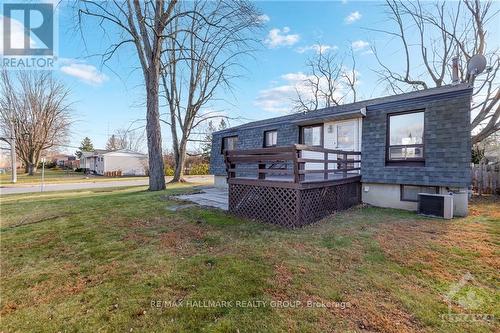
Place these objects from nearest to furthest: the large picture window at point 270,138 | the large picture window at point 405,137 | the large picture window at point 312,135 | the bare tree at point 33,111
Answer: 1. the large picture window at point 405,137
2. the large picture window at point 312,135
3. the large picture window at point 270,138
4. the bare tree at point 33,111

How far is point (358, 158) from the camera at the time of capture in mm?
8352

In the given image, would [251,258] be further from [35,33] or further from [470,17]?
[470,17]

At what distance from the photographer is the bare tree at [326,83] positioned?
21.4m

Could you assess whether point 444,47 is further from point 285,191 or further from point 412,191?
point 285,191

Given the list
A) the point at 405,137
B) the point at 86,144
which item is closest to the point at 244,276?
the point at 405,137

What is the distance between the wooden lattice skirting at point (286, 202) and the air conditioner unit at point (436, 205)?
6.47 feet

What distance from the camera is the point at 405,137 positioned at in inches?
286

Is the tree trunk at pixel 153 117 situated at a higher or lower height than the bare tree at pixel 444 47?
lower

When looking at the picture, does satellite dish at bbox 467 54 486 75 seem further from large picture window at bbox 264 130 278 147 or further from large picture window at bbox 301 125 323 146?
large picture window at bbox 264 130 278 147

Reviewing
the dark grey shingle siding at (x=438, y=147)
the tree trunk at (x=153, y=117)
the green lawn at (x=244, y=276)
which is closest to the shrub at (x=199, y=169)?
the tree trunk at (x=153, y=117)

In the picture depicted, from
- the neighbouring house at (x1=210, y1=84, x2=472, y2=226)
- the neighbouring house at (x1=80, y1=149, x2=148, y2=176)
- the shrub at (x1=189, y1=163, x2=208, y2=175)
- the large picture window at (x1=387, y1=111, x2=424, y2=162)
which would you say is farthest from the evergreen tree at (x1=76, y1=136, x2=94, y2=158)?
the large picture window at (x1=387, y1=111, x2=424, y2=162)

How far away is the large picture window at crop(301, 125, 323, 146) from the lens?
31.7ft

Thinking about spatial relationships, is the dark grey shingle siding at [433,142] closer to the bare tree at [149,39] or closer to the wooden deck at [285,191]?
the wooden deck at [285,191]

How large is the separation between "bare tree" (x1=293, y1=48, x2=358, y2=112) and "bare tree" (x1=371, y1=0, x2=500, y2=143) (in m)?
5.02
